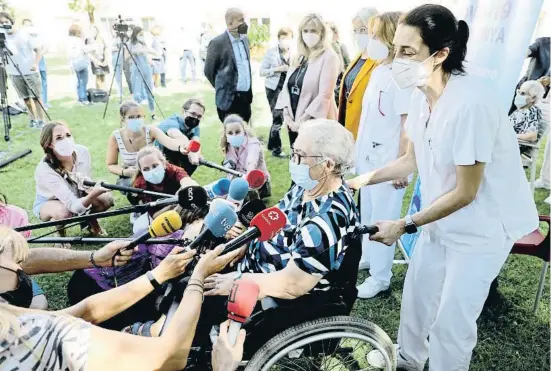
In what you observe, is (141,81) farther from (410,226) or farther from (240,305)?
(240,305)

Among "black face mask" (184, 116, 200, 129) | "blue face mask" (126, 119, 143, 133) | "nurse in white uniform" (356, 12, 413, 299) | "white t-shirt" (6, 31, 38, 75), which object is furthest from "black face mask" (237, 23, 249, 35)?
"white t-shirt" (6, 31, 38, 75)

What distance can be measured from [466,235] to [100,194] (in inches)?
116

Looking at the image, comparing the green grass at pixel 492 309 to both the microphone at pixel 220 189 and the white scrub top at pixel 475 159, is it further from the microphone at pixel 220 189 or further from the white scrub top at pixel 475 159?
the microphone at pixel 220 189

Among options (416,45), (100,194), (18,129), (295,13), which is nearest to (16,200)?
(100,194)

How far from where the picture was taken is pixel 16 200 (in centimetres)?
489

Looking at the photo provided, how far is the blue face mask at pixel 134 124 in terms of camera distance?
4266 mm

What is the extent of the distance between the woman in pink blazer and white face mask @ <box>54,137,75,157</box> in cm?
218

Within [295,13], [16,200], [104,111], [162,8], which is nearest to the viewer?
[16,200]

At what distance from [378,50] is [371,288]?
66.5 inches

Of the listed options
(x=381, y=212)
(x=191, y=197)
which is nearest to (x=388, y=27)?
(x=381, y=212)

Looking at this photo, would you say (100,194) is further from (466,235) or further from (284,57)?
(284,57)

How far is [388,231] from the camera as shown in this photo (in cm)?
200

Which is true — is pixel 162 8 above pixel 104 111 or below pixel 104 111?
above

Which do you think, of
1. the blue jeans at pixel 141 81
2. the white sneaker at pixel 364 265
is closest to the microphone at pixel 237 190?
the white sneaker at pixel 364 265
